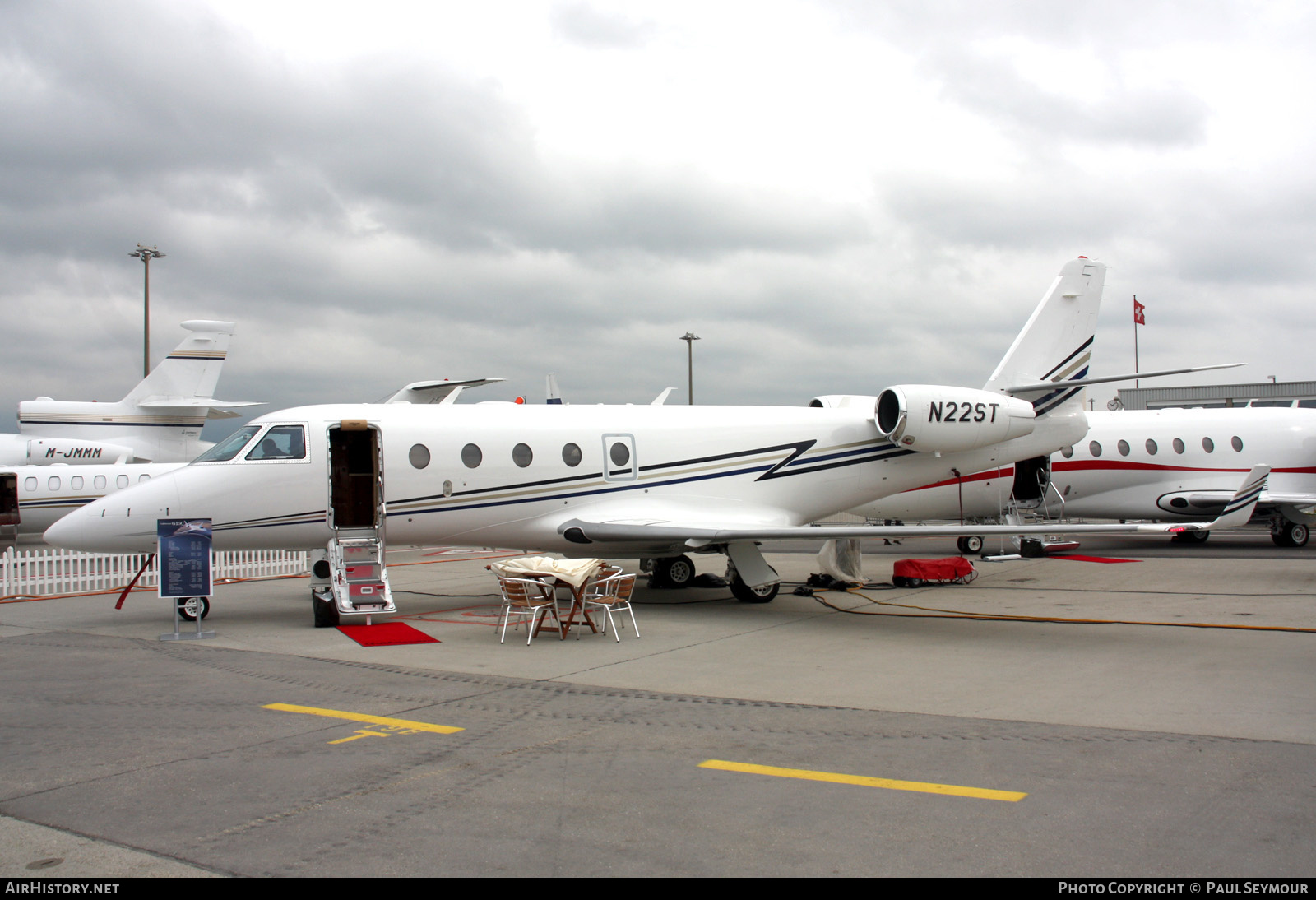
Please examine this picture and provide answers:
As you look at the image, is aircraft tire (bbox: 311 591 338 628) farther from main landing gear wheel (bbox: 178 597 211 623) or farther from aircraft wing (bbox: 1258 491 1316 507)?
aircraft wing (bbox: 1258 491 1316 507)

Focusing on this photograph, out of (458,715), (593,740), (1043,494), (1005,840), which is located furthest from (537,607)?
(1043,494)

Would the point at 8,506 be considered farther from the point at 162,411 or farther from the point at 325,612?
the point at 325,612

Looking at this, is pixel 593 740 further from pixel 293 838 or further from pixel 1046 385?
pixel 1046 385

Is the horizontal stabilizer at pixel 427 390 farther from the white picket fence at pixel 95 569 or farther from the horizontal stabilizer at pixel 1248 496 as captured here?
the horizontal stabilizer at pixel 1248 496

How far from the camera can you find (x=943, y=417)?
15.3 meters

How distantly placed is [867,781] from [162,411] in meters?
36.1

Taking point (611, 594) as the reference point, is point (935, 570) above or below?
below

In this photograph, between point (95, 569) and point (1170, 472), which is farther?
point (1170, 472)

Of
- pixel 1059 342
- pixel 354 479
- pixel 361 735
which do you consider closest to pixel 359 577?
pixel 354 479

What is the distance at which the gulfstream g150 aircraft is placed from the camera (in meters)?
12.5

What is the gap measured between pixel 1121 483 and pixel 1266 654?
14910 mm

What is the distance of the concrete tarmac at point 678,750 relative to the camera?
4.33 metres

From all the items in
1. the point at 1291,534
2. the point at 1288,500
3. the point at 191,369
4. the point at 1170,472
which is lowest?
the point at 1291,534

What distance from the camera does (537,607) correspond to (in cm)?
1084
